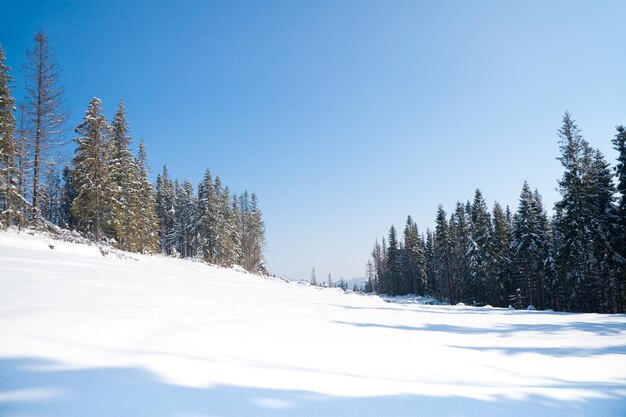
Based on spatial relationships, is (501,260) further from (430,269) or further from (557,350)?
(557,350)

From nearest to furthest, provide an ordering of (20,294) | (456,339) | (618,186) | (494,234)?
(20,294)
(456,339)
(618,186)
(494,234)

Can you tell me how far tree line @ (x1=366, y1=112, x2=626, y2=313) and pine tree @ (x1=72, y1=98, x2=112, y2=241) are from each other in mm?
35291

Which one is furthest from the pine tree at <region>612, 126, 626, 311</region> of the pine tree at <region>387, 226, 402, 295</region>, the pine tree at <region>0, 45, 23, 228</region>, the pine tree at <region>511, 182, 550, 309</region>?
the pine tree at <region>387, 226, 402, 295</region>

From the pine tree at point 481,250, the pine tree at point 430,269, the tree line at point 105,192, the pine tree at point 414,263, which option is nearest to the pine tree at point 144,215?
the tree line at point 105,192

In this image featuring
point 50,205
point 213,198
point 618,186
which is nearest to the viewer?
point 618,186

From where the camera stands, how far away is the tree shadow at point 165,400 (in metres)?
1.39

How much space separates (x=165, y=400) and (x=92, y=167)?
26382mm

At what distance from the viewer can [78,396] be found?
4.75ft

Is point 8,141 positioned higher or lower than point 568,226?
higher

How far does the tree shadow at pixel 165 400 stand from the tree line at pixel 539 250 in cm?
2743

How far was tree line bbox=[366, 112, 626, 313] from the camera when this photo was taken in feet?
74.5

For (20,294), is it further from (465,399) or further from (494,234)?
(494,234)

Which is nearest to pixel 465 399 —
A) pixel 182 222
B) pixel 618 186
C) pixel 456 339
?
pixel 456 339

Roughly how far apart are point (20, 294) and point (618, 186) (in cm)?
3006
